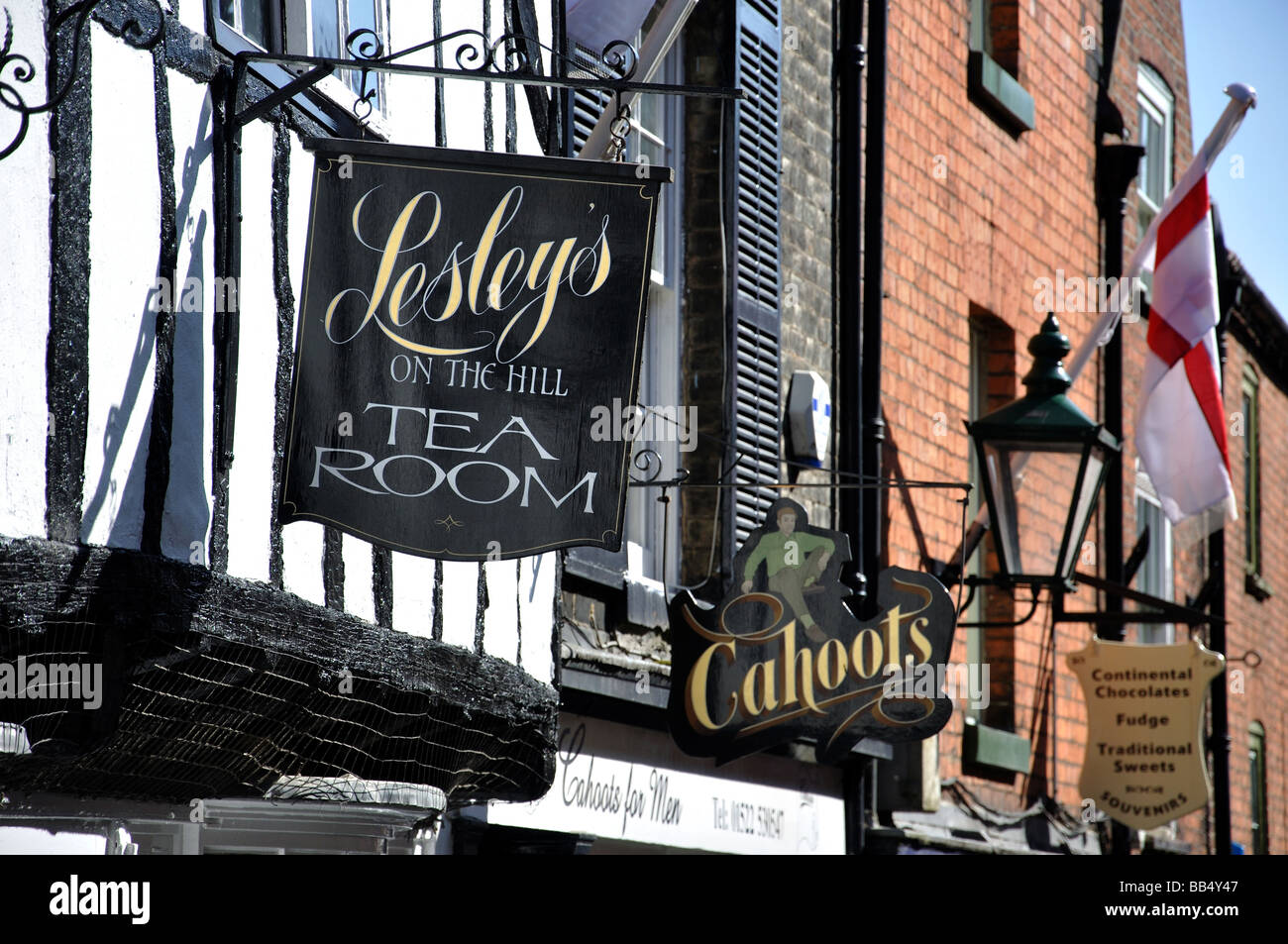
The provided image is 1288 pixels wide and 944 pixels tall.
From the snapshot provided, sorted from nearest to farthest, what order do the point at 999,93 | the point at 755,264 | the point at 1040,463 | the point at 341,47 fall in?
the point at 341,47 < the point at 1040,463 < the point at 755,264 < the point at 999,93

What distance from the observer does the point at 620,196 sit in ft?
17.4

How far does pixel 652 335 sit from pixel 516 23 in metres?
1.83

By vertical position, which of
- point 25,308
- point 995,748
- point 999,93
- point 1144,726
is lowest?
point 995,748

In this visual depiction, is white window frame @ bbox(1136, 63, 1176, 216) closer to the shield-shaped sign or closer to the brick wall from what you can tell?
the brick wall

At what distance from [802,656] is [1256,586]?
11391 millimetres

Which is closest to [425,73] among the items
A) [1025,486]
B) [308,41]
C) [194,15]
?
[194,15]

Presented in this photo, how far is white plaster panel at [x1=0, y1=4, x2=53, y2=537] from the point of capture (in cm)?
459

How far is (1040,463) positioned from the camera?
341 inches

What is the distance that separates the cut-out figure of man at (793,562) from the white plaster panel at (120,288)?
2.65 metres

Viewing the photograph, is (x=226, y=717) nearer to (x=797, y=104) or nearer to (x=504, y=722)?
(x=504, y=722)

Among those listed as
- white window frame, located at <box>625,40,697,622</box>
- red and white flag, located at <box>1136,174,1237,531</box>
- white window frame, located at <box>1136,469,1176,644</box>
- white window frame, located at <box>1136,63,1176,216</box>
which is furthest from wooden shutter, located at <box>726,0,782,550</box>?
white window frame, located at <box>1136,469,1176,644</box>

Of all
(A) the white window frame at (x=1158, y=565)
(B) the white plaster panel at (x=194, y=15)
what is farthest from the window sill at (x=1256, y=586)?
(B) the white plaster panel at (x=194, y=15)

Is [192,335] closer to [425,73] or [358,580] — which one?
[425,73]
